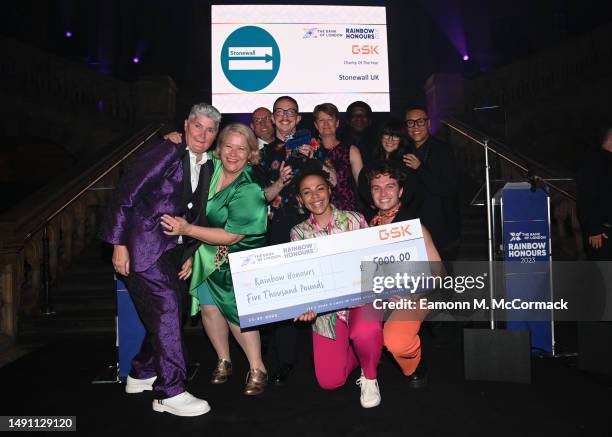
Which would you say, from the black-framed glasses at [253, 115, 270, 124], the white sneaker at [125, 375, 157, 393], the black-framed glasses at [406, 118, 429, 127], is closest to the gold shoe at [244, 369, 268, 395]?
the white sneaker at [125, 375, 157, 393]

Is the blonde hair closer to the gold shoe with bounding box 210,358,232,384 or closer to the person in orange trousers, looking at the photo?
the person in orange trousers

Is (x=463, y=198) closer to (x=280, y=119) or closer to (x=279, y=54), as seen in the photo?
(x=279, y=54)

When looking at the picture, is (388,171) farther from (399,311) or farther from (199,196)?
A: (199,196)

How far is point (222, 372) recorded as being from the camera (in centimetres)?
350

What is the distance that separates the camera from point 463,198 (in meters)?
7.35

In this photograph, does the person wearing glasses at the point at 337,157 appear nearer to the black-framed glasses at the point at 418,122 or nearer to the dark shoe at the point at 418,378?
the black-framed glasses at the point at 418,122

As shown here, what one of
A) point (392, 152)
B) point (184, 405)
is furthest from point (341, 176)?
point (184, 405)

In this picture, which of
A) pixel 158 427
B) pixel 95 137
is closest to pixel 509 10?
pixel 95 137

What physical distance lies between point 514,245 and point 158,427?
289cm

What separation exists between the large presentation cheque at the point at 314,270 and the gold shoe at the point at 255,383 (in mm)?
545

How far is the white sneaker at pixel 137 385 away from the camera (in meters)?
3.32

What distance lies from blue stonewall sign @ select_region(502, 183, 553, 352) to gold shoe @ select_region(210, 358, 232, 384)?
226 cm

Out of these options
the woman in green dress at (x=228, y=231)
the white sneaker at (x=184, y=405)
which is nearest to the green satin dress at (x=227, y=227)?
the woman in green dress at (x=228, y=231)

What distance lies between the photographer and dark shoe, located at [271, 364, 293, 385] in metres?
3.43
